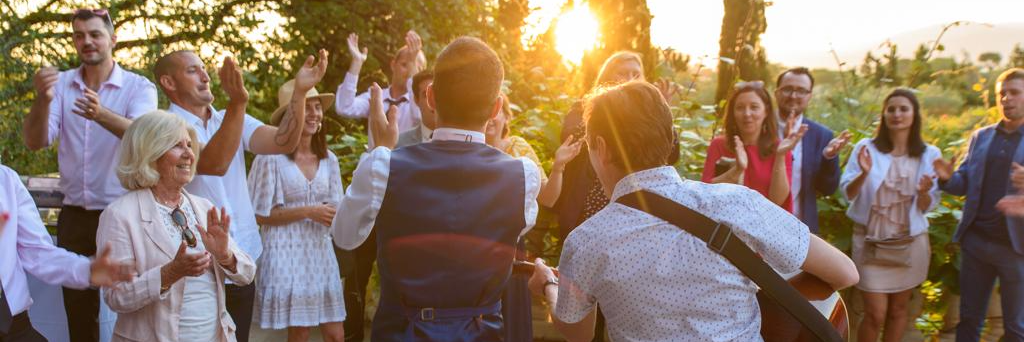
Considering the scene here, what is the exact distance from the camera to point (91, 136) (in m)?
3.99

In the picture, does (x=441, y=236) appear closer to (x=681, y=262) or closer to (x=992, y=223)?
(x=681, y=262)

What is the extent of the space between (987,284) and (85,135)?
186 inches

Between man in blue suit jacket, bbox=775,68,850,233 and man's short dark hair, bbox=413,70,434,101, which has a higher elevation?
man's short dark hair, bbox=413,70,434,101

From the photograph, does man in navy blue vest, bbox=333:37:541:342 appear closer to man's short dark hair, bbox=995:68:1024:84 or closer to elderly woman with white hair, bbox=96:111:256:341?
elderly woman with white hair, bbox=96:111:256:341

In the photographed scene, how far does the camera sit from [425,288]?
2615 millimetres

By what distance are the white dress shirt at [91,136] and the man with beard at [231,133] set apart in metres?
0.20

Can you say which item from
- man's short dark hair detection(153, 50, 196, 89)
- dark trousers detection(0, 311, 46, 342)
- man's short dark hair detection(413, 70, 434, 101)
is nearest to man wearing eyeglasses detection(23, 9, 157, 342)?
man's short dark hair detection(153, 50, 196, 89)

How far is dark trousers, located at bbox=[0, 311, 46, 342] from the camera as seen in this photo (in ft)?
8.66

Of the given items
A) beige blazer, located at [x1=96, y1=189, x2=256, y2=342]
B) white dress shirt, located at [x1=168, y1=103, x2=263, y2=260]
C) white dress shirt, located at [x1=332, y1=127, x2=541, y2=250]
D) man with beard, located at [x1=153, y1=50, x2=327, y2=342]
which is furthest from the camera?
white dress shirt, located at [x1=168, y1=103, x2=263, y2=260]

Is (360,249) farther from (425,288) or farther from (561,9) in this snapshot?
(561,9)

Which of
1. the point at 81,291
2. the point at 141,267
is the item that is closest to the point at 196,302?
the point at 141,267

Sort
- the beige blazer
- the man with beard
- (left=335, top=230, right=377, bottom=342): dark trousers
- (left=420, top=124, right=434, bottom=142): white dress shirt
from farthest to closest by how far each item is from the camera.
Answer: (left=335, top=230, right=377, bottom=342): dark trousers → (left=420, top=124, right=434, bottom=142): white dress shirt → the man with beard → the beige blazer

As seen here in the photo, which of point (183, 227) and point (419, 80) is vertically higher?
point (419, 80)

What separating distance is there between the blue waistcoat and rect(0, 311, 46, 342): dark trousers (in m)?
1.12
